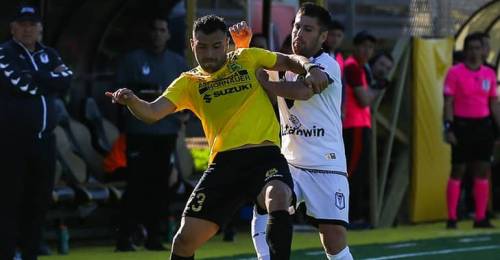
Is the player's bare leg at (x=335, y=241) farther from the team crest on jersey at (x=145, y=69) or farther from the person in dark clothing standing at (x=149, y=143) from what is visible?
the team crest on jersey at (x=145, y=69)

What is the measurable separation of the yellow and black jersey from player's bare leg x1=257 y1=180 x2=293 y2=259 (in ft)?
0.99

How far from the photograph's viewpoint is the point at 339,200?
8.09 m

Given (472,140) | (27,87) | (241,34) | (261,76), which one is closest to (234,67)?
(261,76)

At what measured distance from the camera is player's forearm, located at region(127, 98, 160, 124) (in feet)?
23.8

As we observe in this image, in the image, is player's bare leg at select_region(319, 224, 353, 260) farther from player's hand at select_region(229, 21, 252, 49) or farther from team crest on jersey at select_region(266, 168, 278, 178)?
player's hand at select_region(229, 21, 252, 49)

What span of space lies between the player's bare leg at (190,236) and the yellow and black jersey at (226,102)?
17.5 inches

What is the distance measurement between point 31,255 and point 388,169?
6.25 m

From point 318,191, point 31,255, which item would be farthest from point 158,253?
point 318,191

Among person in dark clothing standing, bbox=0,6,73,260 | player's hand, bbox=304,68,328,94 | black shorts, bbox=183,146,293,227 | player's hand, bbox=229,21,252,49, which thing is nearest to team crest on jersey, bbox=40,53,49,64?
person in dark clothing standing, bbox=0,6,73,260

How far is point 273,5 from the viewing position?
15.0 meters

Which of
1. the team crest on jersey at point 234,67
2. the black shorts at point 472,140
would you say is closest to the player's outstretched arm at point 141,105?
the team crest on jersey at point 234,67

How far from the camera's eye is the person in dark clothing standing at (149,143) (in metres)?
11.8

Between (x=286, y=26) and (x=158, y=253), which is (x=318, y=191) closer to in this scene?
(x=158, y=253)

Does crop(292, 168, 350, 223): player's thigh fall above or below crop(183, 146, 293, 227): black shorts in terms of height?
below
